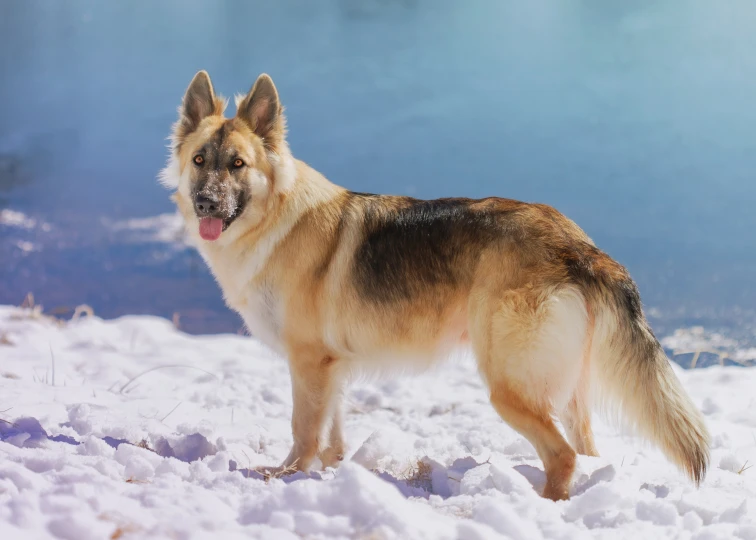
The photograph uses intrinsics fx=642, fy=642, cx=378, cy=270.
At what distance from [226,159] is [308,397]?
156 centimetres

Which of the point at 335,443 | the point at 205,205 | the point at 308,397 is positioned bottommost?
the point at 335,443

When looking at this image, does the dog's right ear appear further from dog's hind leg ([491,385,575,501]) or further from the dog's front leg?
dog's hind leg ([491,385,575,501])

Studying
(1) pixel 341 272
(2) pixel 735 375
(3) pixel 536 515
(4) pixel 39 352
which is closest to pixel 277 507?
(3) pixel 536 515

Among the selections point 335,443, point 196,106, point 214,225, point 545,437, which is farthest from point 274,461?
point 196,106

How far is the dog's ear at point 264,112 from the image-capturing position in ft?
13.9

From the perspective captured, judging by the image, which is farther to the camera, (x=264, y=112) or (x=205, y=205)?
(x=264, y=112)

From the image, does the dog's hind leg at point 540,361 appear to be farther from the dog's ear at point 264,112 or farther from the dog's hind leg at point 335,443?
the dog's ear at point 264,112

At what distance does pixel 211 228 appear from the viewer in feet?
13.2

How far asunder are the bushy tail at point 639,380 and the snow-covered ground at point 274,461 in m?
0.24

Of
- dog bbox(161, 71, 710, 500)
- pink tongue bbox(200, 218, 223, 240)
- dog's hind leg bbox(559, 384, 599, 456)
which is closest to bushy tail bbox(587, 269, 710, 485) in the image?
dog bbox(161, 71, 710, 500)

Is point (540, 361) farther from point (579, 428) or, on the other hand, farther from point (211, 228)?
point (211, 228)

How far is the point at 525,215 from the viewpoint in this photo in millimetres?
3686

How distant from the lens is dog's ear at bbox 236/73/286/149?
13.9ft

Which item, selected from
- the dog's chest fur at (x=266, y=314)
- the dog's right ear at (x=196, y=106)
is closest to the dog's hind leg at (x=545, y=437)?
the dog's chest fur at (x=266, y=314)
